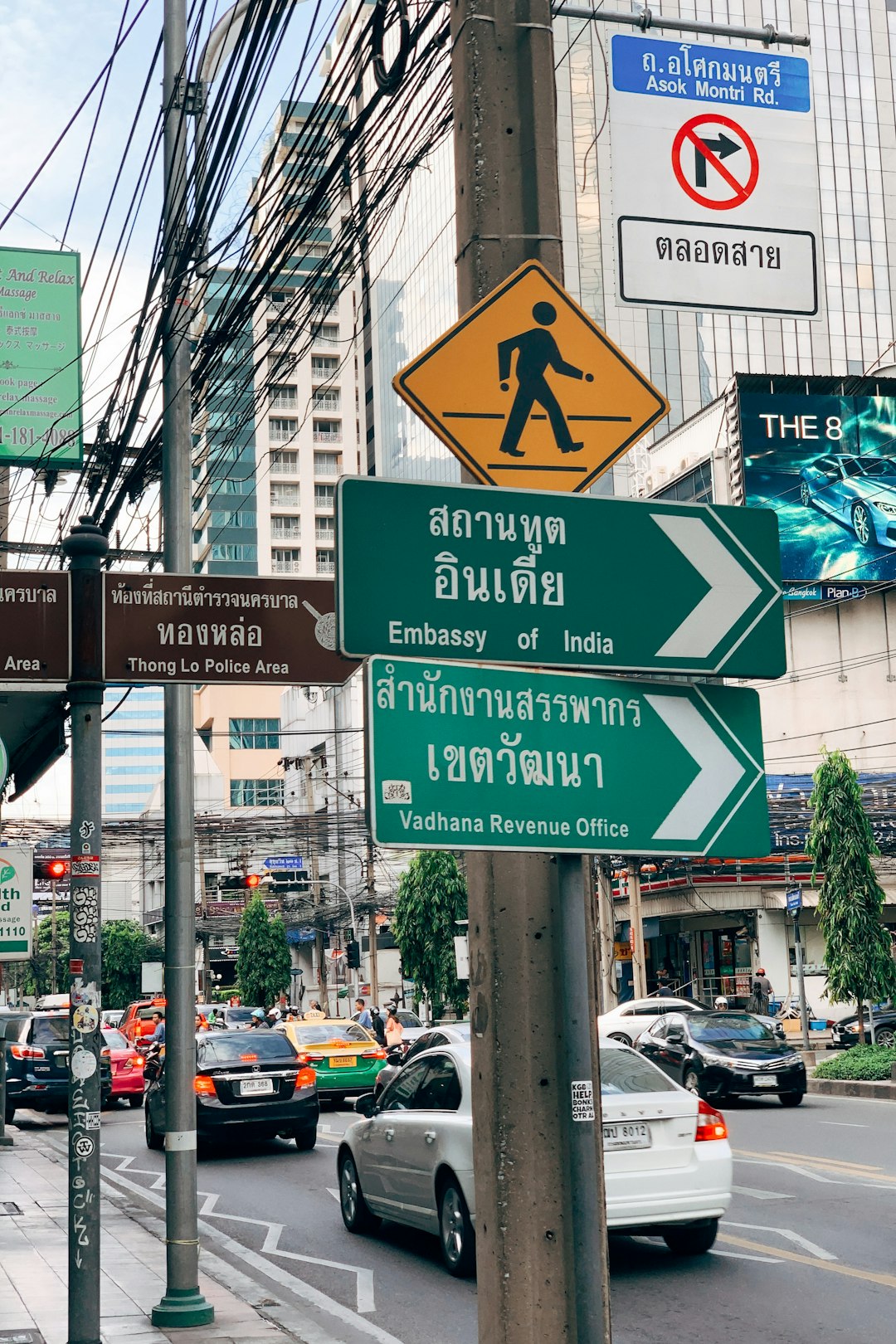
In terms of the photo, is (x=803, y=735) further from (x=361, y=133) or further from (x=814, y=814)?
(x=361, y=133)

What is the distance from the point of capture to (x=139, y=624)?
25.5 feet

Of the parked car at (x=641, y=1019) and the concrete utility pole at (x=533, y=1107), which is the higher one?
the concrete utility pole at (x=533, y=1107)

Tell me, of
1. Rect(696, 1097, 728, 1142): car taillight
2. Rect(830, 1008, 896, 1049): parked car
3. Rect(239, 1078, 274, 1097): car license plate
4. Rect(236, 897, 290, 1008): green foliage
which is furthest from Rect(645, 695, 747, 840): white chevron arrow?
Rect(236, 897, 290, 1008): green foliage

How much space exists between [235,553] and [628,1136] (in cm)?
11375

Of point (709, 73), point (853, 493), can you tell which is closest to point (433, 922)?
point (853, 493)

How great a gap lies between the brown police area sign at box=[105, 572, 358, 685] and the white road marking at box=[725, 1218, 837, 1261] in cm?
612

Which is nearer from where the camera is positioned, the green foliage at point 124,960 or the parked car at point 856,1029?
the parked car at point 856,1029

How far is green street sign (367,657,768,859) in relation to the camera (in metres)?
3.24

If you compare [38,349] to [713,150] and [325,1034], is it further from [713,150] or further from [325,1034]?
[325,1034]

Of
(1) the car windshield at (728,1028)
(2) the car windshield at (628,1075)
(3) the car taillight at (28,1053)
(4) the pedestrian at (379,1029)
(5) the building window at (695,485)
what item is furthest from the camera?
(5) the building window at (695,485)

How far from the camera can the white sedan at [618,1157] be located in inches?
428

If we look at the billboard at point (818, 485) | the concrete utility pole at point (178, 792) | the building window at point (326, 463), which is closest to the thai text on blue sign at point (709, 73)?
the concrete utility pole at point (178, 792)

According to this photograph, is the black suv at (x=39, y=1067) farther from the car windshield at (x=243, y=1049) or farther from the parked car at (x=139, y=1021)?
the car windshield at (x=243, y=1049)

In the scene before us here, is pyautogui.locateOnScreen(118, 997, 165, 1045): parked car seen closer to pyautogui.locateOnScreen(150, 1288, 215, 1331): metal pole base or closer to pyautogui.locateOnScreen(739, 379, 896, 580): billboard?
pyautogui.locateOnScreen(739, 379, 896, 580): billboard
